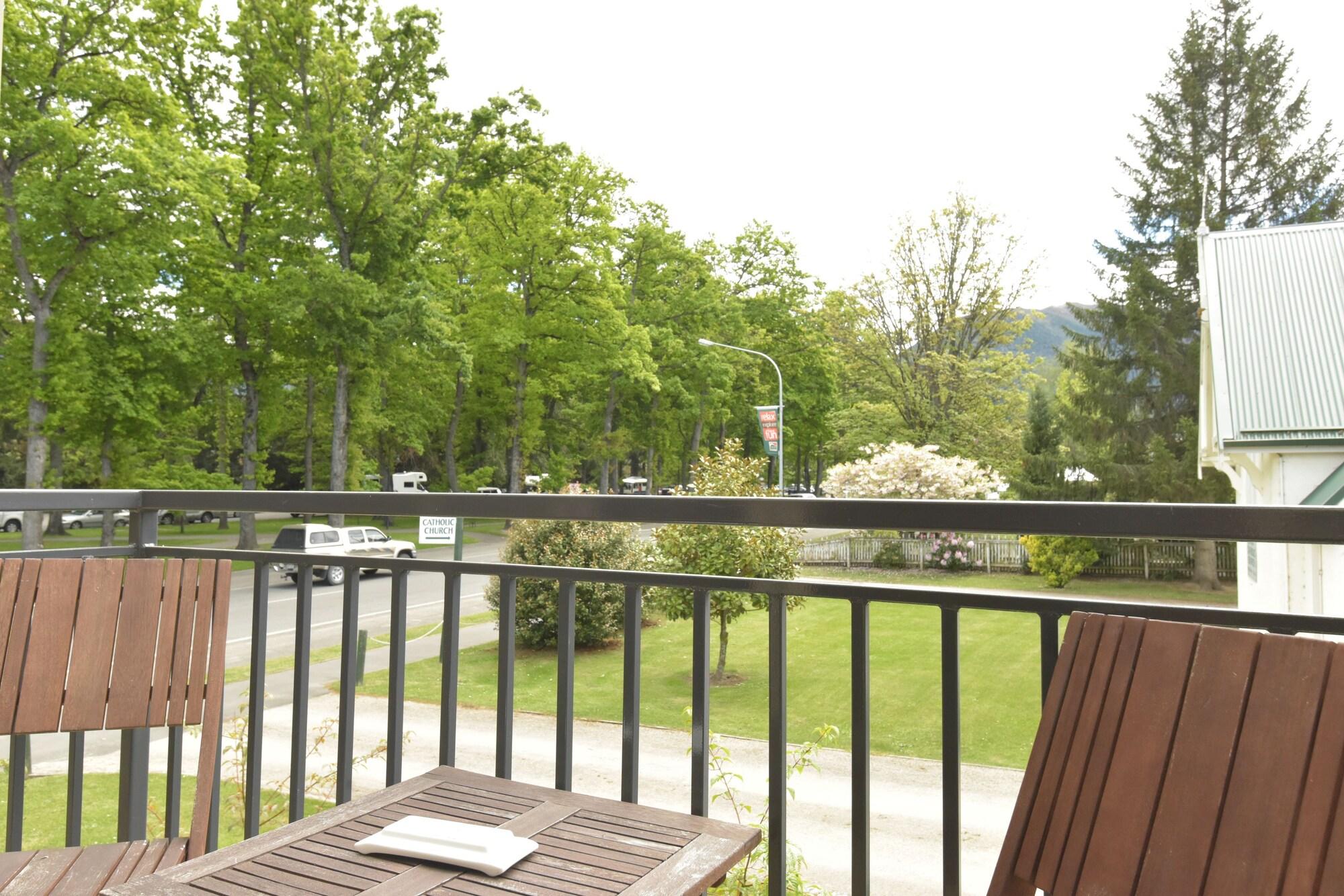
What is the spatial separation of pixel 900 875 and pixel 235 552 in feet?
18.9

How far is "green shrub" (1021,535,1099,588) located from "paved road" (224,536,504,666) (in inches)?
454

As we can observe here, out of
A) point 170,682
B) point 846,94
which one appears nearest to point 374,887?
point 170,682

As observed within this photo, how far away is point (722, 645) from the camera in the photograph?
11.1m

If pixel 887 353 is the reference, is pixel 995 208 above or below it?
above

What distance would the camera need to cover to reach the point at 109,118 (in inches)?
601

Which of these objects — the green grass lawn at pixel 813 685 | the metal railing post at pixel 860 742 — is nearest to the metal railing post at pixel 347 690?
the metal railing post at pixel 860 742

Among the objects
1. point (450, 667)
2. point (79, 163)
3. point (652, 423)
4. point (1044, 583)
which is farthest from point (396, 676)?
point (652, 423)

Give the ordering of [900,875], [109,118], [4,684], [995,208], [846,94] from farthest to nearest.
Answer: [846,94]
[995,208]
[109,118]
[900,875]
[4,684]

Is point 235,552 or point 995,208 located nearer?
point 235,552

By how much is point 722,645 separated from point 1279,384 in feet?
22.4

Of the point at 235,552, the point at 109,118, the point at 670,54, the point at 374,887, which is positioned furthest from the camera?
the point at 670,54

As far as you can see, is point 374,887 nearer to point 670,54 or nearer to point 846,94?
point 670,54

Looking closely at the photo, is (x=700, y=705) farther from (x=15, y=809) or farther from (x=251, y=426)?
(x=251, y=426)

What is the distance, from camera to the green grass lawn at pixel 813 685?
10133mm
